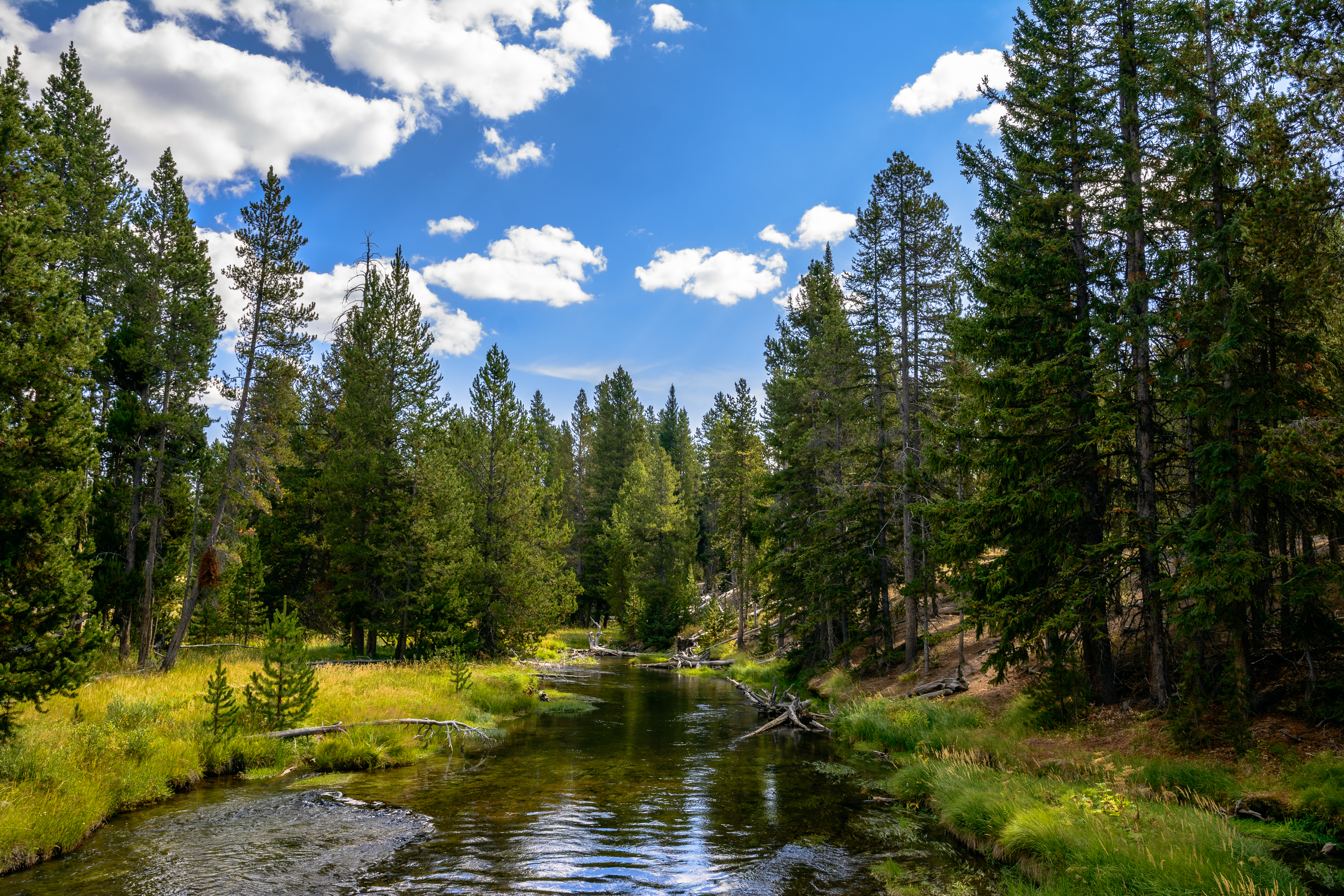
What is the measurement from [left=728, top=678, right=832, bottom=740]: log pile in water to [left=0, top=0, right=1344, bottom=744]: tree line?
10.5 feet

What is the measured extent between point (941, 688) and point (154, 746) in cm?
1938

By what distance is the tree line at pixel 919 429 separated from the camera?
1058 cm

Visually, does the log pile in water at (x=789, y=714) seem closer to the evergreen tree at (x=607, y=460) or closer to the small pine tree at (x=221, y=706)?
the small pine tree at (x=221, y=706)

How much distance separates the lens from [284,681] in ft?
49.1

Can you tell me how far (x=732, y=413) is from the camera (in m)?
50.2

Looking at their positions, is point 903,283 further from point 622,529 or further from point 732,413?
point 622,529

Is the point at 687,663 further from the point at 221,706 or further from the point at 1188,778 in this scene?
the point at 1188,778

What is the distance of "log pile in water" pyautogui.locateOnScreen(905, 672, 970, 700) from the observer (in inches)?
764

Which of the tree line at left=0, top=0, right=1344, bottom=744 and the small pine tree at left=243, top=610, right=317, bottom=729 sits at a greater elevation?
the tree line at left=0, top=0, right=1344, bottom=744

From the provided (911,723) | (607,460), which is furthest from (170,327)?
(607,460)

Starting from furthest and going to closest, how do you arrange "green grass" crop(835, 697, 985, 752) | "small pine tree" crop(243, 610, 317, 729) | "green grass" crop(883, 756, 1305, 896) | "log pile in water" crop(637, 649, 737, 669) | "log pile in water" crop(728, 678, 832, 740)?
"log pile in water" crop(637, 649, 737, 669)
"log pile in water" crop(728, 678, 832, 740)
"green grass" crop(835, 697, 985, 752)
"small pine tree" crop(243, 610, 317, 729)
"green grass" crop(883, 756, 1305, 896)

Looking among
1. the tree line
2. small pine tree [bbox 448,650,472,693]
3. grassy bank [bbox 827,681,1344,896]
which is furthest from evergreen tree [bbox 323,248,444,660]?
grassy bank [bbox 827,681,1344,896]

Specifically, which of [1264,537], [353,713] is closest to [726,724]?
[353,713]

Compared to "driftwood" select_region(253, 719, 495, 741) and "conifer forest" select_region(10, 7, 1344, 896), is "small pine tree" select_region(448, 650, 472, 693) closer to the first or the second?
"conifer forest" select_region(10, 7, 1344, 896)
